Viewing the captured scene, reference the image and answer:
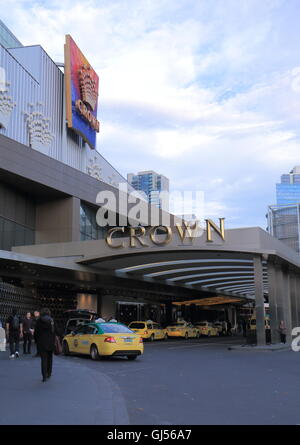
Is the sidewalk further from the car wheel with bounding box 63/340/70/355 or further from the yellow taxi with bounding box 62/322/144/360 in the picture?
the car wheel with bounding box 63/340/70/355

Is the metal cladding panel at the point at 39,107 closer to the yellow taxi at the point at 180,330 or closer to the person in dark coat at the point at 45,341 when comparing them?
the yellow taxi at the point at 180,330

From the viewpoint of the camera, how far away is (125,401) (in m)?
9.48

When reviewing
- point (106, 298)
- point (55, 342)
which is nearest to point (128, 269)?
point (106, 298)

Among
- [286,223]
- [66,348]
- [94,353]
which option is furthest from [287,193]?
[94,353]

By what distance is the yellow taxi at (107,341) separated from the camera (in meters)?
18.0

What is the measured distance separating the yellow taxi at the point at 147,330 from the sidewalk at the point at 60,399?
19991 millimetres

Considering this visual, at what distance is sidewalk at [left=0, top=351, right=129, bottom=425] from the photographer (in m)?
7.26

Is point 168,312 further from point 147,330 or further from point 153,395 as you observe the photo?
point 153,395

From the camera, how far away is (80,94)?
48.7 metres

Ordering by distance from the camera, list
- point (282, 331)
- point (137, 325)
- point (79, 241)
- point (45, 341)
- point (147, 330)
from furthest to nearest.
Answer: point (79, 241) → point (147, 330) → point (137, 325) → point (282, 331) → point (45, 341)

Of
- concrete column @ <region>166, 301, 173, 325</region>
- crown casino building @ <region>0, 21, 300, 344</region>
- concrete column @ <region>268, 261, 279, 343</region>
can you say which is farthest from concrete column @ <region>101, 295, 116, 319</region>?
concrete column @ <region>268, 261, 279, 343</region>

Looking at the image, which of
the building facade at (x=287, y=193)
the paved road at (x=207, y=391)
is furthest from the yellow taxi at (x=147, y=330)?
the building facade at (x=287, y=193)

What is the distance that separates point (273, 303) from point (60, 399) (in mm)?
22646
